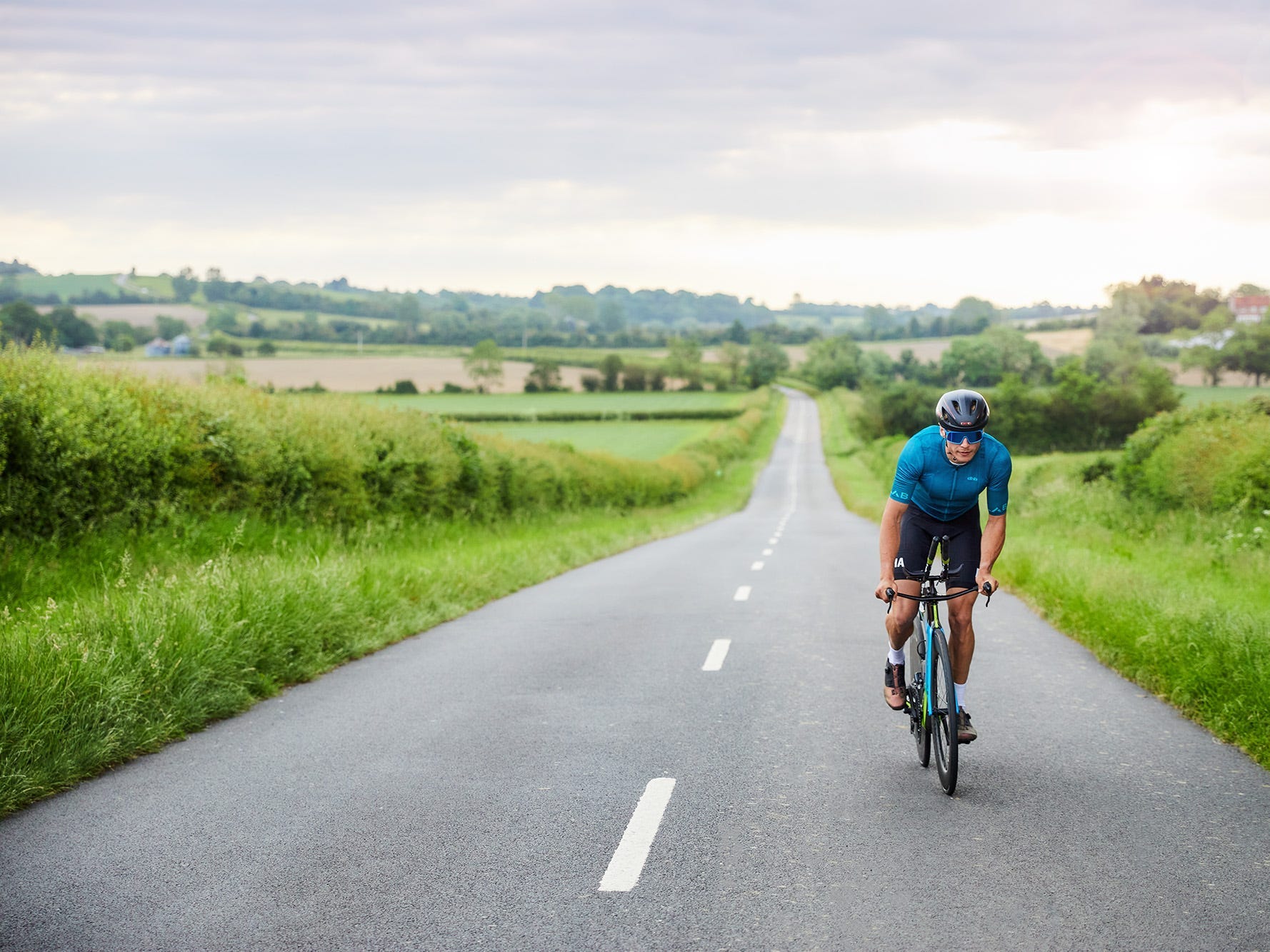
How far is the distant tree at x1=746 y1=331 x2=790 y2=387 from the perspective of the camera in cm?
15675

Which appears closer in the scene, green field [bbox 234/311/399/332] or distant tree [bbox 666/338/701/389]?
green field [bbox 234/311/399/332]

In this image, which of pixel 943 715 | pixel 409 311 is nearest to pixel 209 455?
pixel 943 715

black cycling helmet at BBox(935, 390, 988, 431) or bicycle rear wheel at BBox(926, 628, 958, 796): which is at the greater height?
black cycling helmet at BBox(935, 390, 988, 431)

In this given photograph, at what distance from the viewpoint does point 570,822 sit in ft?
16.0

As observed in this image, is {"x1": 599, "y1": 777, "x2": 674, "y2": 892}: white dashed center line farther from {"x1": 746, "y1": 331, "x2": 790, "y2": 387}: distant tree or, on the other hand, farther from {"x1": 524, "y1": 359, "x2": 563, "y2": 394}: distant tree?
{"x1": 746, "y1": 331, "x2": 790, "y2": 387}: distant tree

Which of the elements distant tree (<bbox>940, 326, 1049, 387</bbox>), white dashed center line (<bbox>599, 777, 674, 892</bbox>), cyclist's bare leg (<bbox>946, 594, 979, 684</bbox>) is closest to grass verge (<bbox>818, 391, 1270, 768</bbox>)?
cyclist's bare leg (<bbox>946, 594, 979, 684</bbox>)

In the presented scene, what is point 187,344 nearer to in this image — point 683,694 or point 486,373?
point 486,373

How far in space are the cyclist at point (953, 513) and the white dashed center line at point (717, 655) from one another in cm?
274

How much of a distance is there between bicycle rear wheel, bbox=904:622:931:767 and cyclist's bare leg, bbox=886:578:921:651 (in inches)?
2.6

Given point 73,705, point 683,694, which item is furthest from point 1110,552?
point 73,705

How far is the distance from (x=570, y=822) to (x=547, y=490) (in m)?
22.4

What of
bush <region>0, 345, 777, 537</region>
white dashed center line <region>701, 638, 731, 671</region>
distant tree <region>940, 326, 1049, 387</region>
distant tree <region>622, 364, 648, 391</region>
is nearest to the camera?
white dashed center line <region>701, 638, 731, 671</region>

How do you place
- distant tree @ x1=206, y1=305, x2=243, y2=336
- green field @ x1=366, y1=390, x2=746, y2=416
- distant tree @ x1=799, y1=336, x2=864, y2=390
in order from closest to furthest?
green field @ x1=366, y1=390, x2=746, y2=416
distant tree @ x1=206, y1=305, x2=243, y2=336
distant tree @ x1=799, y1=336, x2=864, y2=390

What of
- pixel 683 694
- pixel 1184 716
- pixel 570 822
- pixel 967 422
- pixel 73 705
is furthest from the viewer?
pixel 683 694
